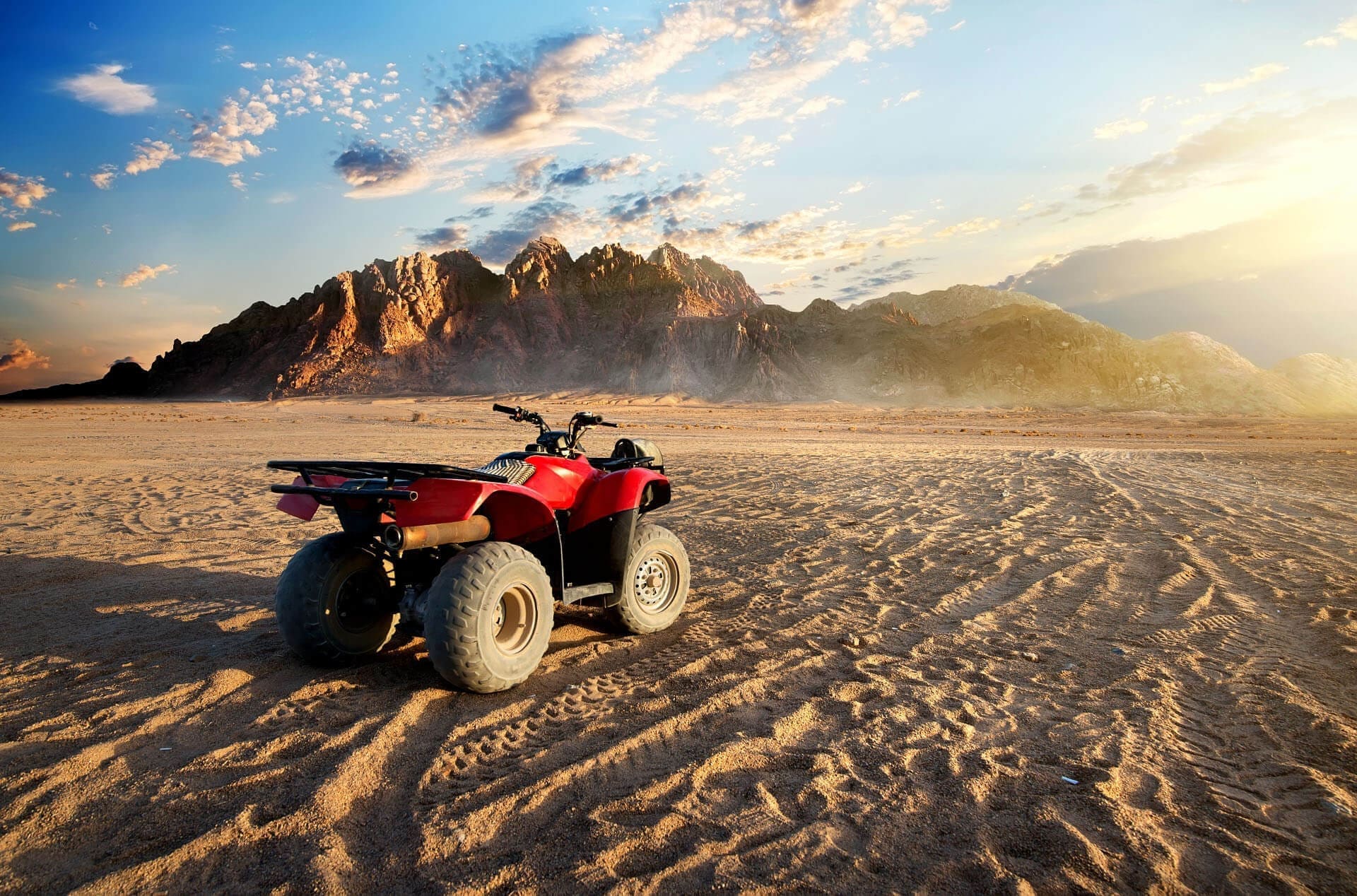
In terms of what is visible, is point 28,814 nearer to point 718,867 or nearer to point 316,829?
point 316,829

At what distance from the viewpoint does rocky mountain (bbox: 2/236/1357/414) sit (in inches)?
2729

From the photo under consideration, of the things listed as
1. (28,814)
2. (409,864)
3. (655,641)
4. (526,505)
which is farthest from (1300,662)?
(28,814)

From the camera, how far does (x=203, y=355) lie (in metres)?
88.6

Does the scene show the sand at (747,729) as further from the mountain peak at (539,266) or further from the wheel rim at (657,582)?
the mountain peak at (539,266)

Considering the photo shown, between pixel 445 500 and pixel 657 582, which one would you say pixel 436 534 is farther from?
pixel 657 582

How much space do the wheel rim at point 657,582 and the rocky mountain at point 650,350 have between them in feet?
214

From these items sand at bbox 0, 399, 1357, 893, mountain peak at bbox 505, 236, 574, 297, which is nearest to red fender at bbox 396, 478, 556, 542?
sand at bbox 0, 399, 1357, 893

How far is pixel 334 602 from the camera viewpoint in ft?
14.2

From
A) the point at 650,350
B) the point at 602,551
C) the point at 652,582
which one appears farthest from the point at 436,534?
the point at 650,350

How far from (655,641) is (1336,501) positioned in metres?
12.3

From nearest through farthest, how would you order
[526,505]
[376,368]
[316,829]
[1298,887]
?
[1298,887]
[316,829]
[526,505]
[376,368]

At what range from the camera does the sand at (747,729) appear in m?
2.60

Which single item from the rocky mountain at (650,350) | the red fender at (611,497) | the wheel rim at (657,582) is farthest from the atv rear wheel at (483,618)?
the rocky mountain at (650,350)

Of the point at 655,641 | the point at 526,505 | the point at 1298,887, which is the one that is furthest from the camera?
the point at 655,641
